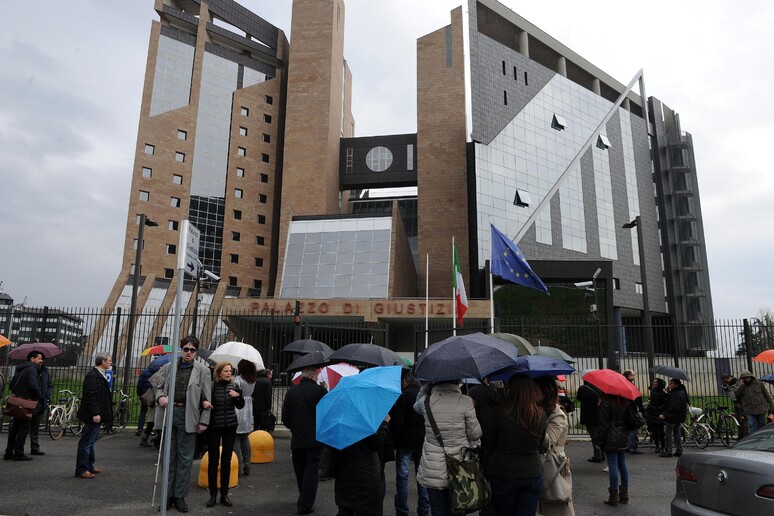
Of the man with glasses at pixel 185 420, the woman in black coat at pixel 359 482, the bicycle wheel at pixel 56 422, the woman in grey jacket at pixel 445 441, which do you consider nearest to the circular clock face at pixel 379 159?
the bicycle wheel at pixel 56 422

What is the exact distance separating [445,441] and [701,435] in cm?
1072

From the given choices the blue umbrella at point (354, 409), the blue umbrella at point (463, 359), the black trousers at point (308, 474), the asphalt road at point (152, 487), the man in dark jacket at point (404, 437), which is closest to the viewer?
the blue umbrella at point (354, 409)

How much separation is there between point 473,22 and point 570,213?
62.1 feet

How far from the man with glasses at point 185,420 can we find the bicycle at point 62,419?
7759mm

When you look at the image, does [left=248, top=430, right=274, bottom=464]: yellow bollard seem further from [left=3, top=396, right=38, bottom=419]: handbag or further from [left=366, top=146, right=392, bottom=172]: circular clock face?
[left=366, top=146, right=392, bottom=172]: circular clock face

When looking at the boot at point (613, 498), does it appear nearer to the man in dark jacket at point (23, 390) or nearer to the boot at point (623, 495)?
the boot at point (623, 495)

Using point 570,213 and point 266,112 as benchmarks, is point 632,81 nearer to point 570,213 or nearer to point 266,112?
point 570,213

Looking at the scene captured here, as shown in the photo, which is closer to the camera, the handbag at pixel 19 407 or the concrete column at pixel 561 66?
the handbag at pixel 19 407

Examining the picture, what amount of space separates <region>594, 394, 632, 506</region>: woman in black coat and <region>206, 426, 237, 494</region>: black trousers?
15.2 feet

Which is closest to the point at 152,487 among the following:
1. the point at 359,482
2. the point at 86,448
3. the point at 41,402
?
the point at 86,448

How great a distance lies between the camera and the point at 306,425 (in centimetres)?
660

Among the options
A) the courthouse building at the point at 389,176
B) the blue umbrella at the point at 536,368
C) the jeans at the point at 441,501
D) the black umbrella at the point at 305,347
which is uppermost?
the courthouse building at the point at 389,176

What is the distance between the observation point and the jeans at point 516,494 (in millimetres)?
4516

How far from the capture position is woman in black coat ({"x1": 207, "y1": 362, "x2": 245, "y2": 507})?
6805 millimetres
